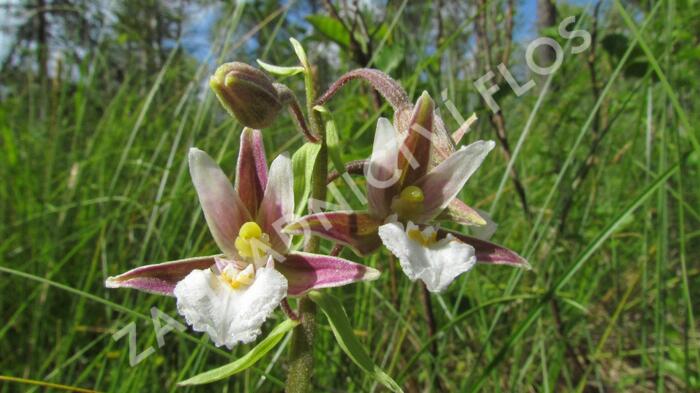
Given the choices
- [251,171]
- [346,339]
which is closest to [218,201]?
[251,171]

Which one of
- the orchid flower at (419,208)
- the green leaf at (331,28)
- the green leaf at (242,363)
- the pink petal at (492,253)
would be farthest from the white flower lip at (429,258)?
the green leaf at (331,28)

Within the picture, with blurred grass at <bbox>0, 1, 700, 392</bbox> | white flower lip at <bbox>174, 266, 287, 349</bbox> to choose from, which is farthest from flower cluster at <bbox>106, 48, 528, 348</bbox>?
blurred grass at <bbox>0, 1, 700, 392</bbox>

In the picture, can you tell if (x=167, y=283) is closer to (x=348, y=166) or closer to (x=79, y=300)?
(x=348, y=166)

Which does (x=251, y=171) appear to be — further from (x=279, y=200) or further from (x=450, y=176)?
(x=450, y=176)

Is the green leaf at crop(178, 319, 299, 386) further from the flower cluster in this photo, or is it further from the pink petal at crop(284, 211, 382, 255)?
the pink petal at crop(284, 211, 382, 255)

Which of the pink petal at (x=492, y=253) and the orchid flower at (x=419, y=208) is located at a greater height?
the orchid flower at (x=419, y=208)

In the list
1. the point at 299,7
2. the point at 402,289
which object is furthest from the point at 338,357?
the point at 299,7

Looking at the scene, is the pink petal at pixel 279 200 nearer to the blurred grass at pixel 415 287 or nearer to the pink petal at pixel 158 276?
the pink petal at pixel 158 276
